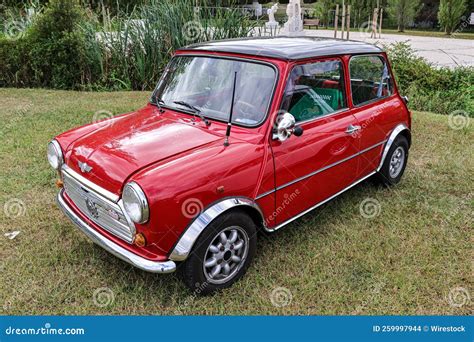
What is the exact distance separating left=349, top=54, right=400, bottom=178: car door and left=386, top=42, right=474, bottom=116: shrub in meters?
4.60

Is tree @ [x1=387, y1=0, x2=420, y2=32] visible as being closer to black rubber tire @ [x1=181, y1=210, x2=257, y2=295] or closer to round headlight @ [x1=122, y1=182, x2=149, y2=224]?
black rubber tire @ [x1=181, y1=210, x2=257, y2=295]

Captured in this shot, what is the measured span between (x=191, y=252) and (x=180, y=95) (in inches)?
62.8

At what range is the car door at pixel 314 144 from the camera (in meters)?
3.15

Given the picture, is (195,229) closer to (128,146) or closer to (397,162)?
(128,146)

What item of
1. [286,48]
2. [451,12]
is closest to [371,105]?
[286,48]

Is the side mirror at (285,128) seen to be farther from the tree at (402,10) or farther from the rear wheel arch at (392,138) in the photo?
the tree at (402,10)

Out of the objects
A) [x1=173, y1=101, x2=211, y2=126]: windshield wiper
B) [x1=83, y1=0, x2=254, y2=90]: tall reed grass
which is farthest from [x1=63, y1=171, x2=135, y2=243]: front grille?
[x1=83, y1=0, x2=254, y2=90]: tall reed grass

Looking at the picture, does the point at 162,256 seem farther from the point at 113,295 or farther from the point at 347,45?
the point at 347,45

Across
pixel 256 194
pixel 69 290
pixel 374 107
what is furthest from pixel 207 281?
pixel 374 107

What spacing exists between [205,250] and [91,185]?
94cm

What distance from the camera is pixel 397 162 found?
4750 millimetres

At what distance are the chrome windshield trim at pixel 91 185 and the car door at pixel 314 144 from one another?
1223 mm

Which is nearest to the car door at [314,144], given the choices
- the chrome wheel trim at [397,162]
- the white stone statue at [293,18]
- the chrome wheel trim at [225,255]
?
the chrome wheel trim at [225,255]

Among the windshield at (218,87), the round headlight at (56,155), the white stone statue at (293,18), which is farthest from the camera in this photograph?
the white stone statue at (293,18)
